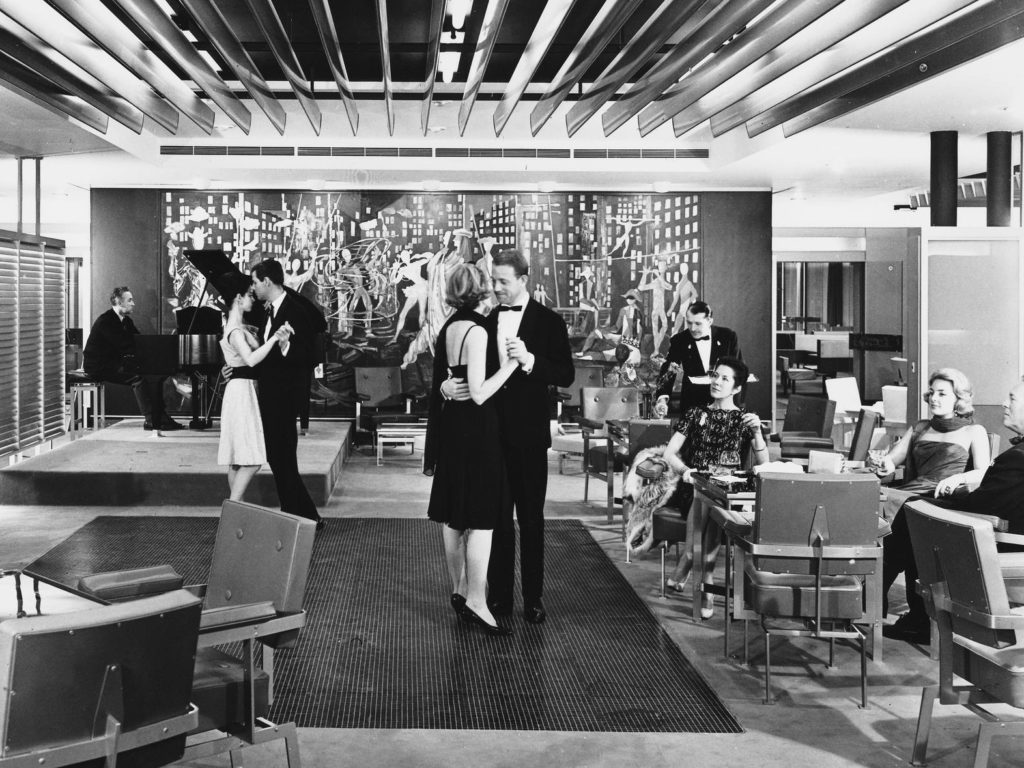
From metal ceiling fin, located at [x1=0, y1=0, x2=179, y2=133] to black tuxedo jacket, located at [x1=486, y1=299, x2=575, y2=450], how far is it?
339 cm

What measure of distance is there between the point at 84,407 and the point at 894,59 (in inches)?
399

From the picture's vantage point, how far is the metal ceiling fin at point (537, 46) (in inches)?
238

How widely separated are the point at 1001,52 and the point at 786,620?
4.01 m

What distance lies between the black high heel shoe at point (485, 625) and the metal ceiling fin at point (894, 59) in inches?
169

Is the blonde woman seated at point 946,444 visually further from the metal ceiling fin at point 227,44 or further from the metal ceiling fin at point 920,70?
the metal ceiling fin at point 227,44

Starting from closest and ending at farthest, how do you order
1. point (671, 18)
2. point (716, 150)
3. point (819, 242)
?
point (671, 18), point (716, 150), point (819, 242)

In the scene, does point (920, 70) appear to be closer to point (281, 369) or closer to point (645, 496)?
point (645, 496)

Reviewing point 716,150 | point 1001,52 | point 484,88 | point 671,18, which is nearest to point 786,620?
point 671,18

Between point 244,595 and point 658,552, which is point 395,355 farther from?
point 244,595

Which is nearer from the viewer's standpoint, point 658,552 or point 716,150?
point 658,552

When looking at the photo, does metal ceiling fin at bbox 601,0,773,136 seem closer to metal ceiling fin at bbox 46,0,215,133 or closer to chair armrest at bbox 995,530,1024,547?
chair armrest at bbox 995,530,1024,547

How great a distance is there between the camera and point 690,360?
8.02 metres

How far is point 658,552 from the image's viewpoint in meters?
7.39

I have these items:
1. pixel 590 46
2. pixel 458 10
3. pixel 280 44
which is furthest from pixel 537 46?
pixel 280 44
